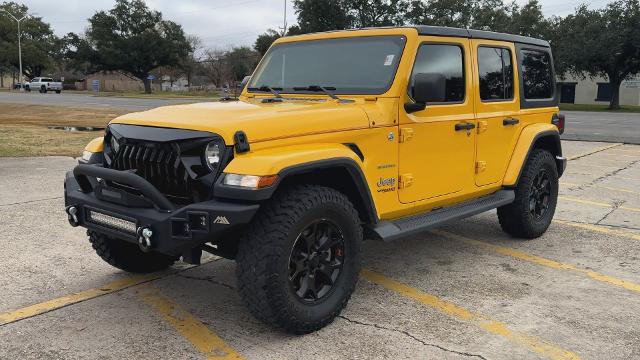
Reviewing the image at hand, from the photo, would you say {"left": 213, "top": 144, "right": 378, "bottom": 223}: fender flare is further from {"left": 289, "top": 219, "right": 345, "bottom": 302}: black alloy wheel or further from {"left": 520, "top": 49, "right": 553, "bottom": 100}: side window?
{"left": 520, "top": 49, "right": 553, "bottom": 100}: side window

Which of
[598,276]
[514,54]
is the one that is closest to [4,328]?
[598,276]

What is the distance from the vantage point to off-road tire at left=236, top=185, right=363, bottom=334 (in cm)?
326

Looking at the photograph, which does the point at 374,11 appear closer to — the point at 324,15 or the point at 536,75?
the point at 324,15

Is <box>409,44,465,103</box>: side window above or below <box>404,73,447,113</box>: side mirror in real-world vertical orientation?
above

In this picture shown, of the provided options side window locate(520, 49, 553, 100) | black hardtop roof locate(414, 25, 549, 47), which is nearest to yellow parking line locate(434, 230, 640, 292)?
side window locate(520, 49, 553, 100)

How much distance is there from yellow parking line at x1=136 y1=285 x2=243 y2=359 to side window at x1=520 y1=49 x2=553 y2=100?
12.3 ft

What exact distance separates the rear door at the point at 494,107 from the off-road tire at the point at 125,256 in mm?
2775

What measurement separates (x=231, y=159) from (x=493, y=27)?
49.5 m

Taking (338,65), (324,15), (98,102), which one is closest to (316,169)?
(338,65)

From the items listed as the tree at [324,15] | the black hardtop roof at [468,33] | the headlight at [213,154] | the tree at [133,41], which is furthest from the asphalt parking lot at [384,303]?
the tree at [133,41]

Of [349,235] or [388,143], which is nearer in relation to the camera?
[349,235]

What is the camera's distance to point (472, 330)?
→ 3.61m

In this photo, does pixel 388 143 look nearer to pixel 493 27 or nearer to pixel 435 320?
pixel 435 320

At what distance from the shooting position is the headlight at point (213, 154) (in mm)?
3291
